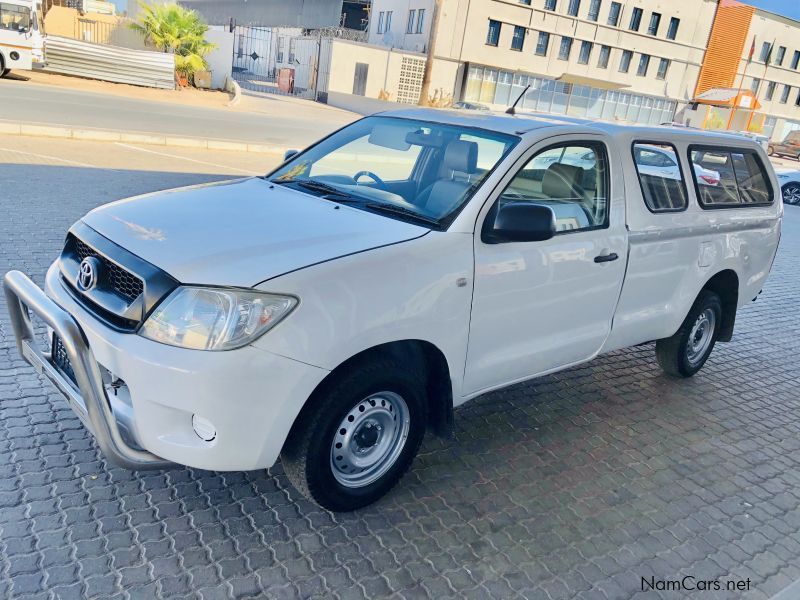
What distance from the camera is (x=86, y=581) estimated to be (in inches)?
106

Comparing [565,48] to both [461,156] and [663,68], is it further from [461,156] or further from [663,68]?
[461,156]

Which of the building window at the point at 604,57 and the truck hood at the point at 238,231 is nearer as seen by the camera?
the truck hood at the point at 238,231

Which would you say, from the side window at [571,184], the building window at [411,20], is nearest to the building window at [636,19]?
the building window at [411,20]

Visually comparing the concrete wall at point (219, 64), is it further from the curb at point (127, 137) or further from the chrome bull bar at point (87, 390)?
the chrome bull bar at point (87, 390)

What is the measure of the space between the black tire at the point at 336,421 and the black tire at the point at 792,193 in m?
22.5

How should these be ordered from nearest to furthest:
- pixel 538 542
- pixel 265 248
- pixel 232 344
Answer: pixel 232 344 < pixel 265 248 < pixel 538 542

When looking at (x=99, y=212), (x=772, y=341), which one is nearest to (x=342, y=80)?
(x=772, y=341)

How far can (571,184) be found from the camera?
4074mm

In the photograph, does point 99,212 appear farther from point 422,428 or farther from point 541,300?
point 541,300

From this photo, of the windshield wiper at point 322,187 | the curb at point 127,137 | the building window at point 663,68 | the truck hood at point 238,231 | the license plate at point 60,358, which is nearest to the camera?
the truck hood at point 238,231

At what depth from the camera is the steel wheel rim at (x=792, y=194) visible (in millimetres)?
21703

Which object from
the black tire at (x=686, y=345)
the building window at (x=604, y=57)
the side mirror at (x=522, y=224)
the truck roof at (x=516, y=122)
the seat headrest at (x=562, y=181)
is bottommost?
the black tire at (x=686, y=345)

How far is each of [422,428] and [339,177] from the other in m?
1.62

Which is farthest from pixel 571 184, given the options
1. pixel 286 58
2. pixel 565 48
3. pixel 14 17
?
pixel 286 58
